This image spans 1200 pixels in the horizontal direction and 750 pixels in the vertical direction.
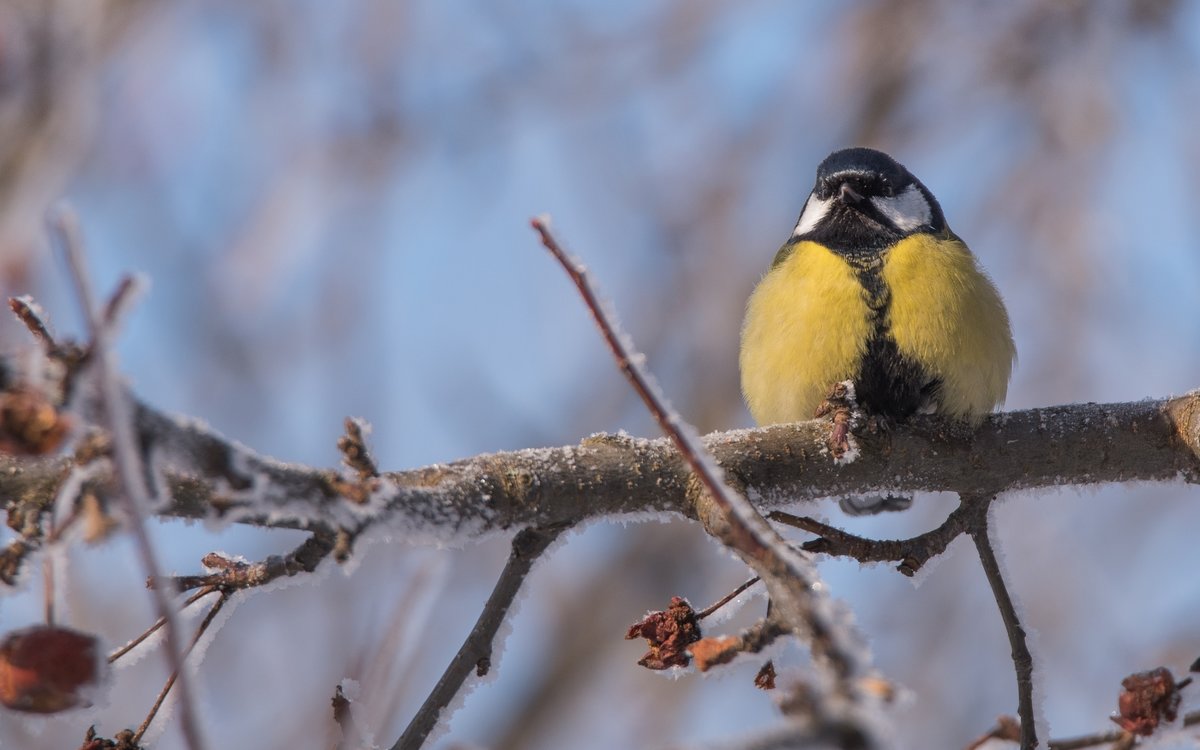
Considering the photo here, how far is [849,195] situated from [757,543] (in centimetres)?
221

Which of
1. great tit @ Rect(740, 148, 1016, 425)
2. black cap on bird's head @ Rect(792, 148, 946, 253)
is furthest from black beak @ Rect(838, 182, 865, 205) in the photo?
great tit @ Rect(740, 148, 1016, 425)

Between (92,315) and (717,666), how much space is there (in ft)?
2.78

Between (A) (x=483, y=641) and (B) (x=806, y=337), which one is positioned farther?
(B) (x=806, y=337)

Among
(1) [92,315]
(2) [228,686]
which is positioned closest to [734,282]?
(2) [228,686]

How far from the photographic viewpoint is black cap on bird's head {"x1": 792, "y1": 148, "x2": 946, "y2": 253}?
3.09 m

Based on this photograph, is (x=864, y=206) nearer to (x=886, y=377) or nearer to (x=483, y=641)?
(x=886, y=377)

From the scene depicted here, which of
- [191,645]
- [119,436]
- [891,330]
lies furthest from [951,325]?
[119,436]

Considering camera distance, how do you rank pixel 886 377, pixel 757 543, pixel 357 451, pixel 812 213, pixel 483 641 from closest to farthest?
1. pixel 757 543
2. pixel 357 451
3. pixel 483 641
4. pixel 886 377
5. pixel 812 213

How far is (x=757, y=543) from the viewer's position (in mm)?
1252

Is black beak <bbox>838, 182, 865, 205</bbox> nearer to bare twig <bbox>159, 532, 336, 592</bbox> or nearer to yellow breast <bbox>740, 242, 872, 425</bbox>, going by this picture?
yellow breast <bbox>740, 242, 872, 425</bbox>

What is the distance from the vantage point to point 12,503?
1466 mm

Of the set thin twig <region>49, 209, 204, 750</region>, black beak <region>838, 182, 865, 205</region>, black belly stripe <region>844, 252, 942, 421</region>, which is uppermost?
black beak <region>838, 182, 865, 205</region>

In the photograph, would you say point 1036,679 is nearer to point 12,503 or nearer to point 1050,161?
point 12,503

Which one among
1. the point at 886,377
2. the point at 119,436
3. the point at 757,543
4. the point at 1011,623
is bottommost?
the point at 119,436
